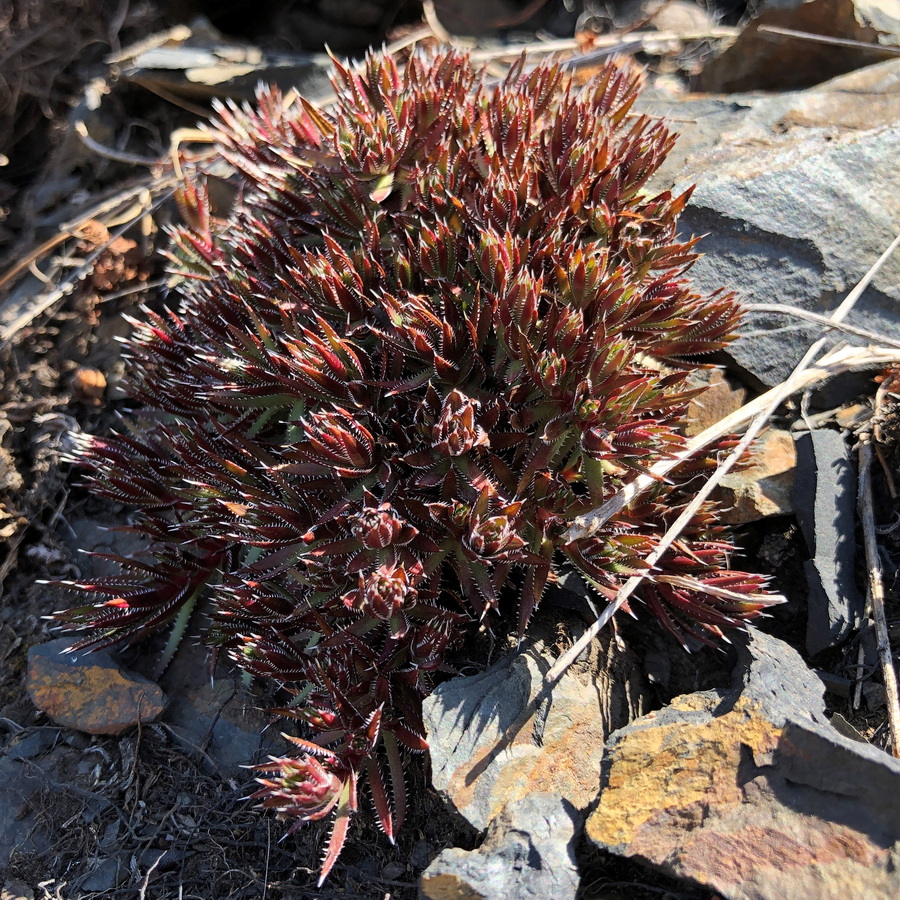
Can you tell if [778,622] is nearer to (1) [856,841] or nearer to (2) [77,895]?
(1) [856,841]

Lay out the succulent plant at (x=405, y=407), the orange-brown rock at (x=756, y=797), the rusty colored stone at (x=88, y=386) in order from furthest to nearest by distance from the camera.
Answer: the rusty colored stone at (x=88, y=386)
the succulent plant at (x=405, y=407)
the orange-brown rock at (x=756, y=797)

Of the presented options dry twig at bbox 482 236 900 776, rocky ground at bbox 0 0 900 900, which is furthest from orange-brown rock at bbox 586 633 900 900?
dry twig at bbox 482 236 900 776

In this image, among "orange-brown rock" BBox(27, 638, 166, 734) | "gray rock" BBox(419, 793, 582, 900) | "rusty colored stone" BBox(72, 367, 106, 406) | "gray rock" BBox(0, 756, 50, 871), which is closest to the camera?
"gray rock" BBox(419, 793, 582, 900)

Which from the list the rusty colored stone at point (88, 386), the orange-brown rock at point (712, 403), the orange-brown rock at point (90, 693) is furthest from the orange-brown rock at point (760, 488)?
the rusty colored stone at point (88, 386)

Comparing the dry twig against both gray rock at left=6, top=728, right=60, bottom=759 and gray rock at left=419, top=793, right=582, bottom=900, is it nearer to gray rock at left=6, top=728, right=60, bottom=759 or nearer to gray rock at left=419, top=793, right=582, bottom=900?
gray rock at left=419, top=793, right=582, bottom=900

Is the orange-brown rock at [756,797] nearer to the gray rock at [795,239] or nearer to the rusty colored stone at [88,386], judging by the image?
the gray rock at [795,239]

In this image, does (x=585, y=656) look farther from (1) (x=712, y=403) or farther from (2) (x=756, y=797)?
(1) (x=712, y=403)

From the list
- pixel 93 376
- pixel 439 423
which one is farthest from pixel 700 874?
pixel 93 376
